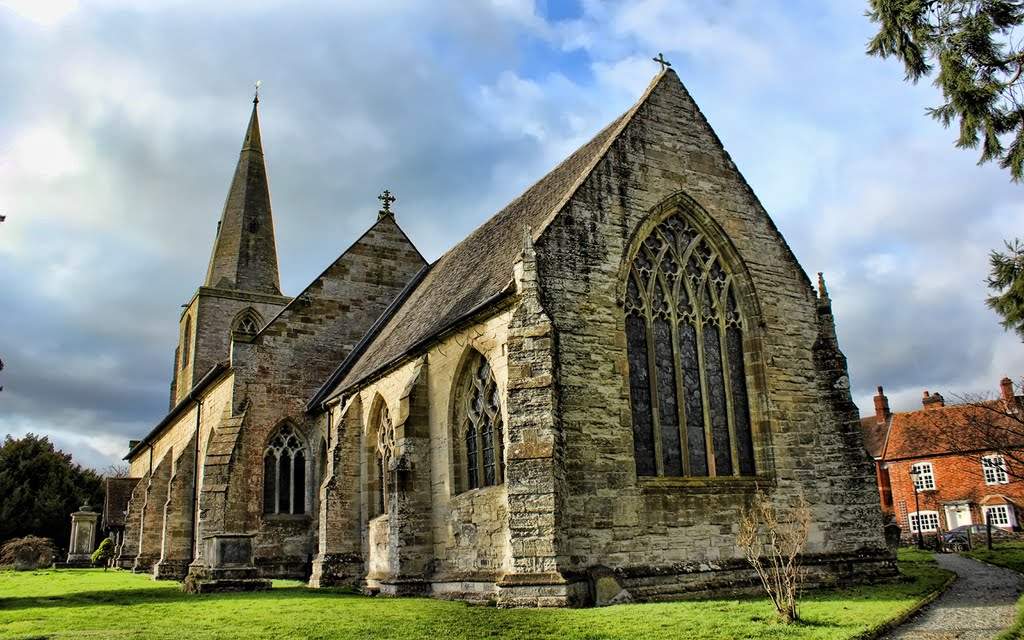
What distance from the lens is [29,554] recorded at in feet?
120

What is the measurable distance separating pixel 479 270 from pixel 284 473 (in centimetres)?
1018

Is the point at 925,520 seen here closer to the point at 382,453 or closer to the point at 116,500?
the point at 382,453

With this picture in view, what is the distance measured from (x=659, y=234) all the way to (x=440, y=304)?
6.48 meters

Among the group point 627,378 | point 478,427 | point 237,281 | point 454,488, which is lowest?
point 454,488

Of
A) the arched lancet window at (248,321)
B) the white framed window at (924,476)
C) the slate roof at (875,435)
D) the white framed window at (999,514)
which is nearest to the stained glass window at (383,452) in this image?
the arched lancet window at (248,321)

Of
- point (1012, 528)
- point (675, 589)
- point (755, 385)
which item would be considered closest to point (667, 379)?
point (755, 385)

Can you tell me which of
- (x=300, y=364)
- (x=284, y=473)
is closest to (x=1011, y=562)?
(x=284, y=473)

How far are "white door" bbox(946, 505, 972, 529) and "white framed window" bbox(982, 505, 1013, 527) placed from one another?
3.16ft

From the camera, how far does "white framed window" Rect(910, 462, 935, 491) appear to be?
49656mm

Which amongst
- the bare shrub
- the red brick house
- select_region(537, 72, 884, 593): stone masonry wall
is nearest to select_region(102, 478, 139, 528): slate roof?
the bare shrub

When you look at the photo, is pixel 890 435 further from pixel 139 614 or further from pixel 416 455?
pixel 139 614

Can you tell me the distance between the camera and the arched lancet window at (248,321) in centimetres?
4028

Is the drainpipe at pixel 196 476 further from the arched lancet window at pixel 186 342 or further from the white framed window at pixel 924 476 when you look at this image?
the white framed window at pixel 924 476

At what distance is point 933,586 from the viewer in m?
15.8
